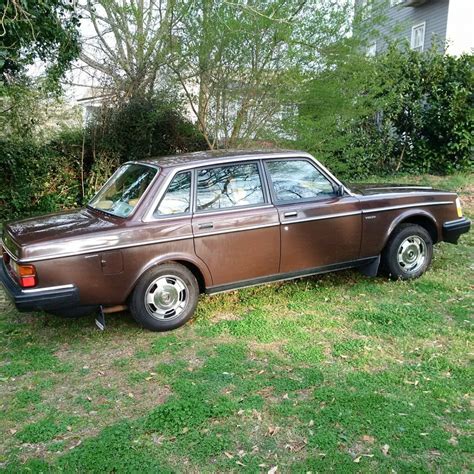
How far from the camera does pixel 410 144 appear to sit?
12664 millimetres

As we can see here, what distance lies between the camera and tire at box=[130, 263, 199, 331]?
438 cm

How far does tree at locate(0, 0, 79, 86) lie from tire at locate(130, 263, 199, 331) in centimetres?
469

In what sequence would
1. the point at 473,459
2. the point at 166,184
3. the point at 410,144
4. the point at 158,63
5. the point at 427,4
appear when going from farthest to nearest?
the point at 427,4 → the point at 410,144 → the point at 158,63 → the point at 166,184 → the point at 473,459

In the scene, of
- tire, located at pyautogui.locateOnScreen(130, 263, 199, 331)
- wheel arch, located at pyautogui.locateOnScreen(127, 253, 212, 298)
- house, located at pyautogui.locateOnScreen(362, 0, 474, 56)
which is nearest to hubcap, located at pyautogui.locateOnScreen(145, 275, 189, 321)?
tire, located at pyautogui.locateOnScreen(130, 263, 199, 331)

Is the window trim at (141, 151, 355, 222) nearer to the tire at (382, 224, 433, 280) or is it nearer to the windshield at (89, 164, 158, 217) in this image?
the windshield at (89, 164, 158, 217)

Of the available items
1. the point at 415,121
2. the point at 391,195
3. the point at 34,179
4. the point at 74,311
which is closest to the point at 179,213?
the point at 74,311

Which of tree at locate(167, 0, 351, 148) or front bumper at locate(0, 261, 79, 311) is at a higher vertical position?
tree at locate(167, 0, 351, 148)

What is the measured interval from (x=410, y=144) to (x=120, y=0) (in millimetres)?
7739

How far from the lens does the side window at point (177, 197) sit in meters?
4.52

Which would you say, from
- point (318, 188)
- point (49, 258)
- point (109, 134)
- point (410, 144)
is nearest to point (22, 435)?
point (49, 258)

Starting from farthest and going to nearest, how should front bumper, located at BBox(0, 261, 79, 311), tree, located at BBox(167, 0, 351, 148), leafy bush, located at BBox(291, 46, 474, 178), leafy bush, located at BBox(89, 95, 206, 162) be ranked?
leafy bush, located at BBox(291, 46, 474, 178) → leafy bush, located at BBox(89, 95, 206, 162) → tree, located at BBox(167, 0, 351, 148) → front bumper, located at BBox(0, 261, 79, 311)

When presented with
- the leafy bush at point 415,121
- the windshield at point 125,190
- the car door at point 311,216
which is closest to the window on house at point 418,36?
the leafy bush at point 415,121

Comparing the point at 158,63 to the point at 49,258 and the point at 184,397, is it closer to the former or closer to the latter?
the point at 49,258

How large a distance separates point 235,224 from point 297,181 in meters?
0.92
